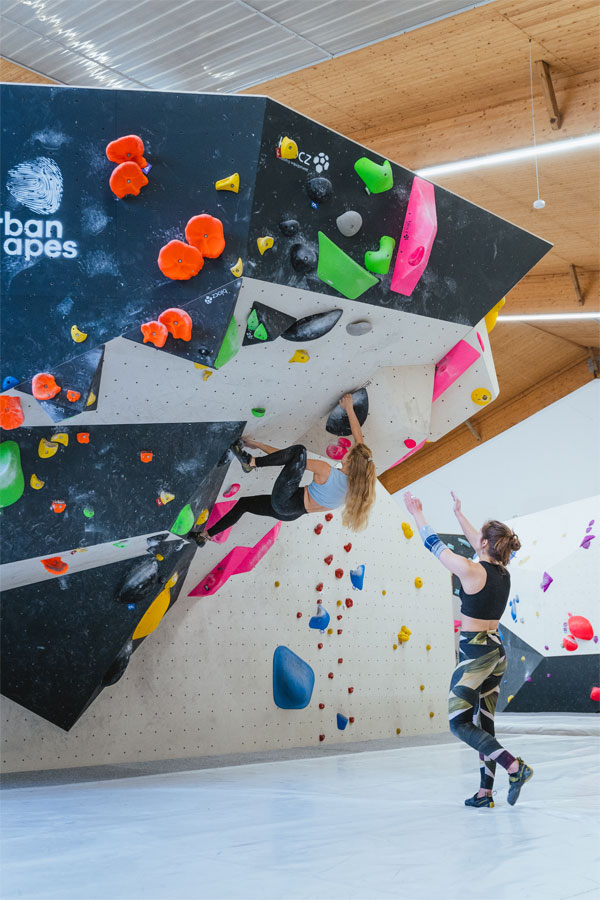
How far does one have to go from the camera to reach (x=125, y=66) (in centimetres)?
534

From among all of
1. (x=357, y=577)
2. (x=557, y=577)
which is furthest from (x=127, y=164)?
(x=557, y=577)

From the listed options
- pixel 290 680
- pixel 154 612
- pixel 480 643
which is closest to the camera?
pixel 480 643

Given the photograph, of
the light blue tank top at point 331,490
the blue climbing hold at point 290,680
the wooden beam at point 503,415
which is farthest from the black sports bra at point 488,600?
the wooden beam at point 503,415

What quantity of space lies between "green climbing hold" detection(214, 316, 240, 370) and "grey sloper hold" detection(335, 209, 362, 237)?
2.07 feet

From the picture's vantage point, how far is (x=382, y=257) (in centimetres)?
391

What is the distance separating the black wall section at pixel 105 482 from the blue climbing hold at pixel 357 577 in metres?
3.40

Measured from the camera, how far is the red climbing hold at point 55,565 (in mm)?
4207

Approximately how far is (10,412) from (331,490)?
1.76 metres

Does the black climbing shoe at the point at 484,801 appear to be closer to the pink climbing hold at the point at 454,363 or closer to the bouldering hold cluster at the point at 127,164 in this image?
the pink climbing hold at the point at 454,363

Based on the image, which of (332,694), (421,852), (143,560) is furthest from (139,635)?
(421,852)

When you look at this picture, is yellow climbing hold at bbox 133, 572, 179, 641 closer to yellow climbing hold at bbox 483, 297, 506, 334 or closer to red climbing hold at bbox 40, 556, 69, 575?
red climbing hold at bbox 40, 556, 69, 575

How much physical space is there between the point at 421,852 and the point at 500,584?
1.34 metres

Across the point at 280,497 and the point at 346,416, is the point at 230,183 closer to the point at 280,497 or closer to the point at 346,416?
the point at 346,416

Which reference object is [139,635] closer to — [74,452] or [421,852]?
[74,452]
